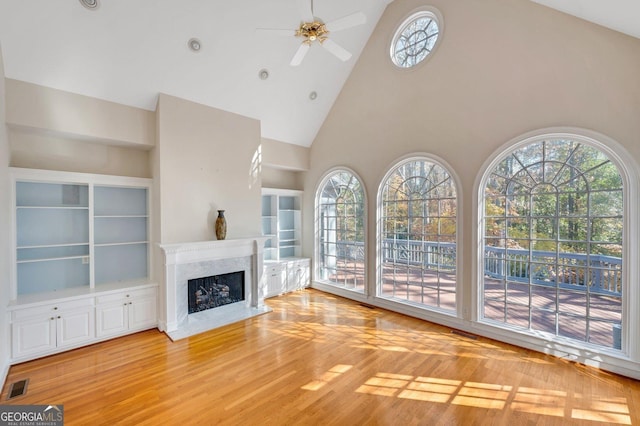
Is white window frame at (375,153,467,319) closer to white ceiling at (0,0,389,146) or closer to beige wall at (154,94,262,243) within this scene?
white ceiling at (0,0,389,146)

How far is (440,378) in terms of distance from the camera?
2949mm

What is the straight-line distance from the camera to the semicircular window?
4.45 meters

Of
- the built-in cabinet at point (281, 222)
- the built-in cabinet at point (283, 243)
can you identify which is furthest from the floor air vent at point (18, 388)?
the built-in cabinet at point (281, 222)

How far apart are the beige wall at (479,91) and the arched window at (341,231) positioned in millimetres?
330

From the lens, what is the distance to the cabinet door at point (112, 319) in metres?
3.75

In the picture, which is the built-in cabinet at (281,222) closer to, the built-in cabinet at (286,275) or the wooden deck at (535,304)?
the built-in cabinet at (286,275)

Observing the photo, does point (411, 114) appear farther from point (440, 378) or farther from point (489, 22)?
point (440, 378)

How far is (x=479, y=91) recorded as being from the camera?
3930mm

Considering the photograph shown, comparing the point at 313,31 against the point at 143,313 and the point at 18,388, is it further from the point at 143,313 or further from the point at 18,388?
the point at 18,388

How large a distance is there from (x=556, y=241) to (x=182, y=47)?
5612 millimetres

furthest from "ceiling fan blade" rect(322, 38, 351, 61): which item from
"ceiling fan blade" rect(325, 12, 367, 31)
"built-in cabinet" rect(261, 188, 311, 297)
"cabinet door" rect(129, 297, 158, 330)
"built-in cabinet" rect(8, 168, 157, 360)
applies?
"cabinet door" rect(129, 297, 158, 330)

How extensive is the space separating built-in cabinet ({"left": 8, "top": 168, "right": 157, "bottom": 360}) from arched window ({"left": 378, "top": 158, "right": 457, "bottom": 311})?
13.1 feet

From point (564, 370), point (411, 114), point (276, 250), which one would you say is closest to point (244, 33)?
point (411, 114)

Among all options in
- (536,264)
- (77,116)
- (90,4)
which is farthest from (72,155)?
(536,264)
